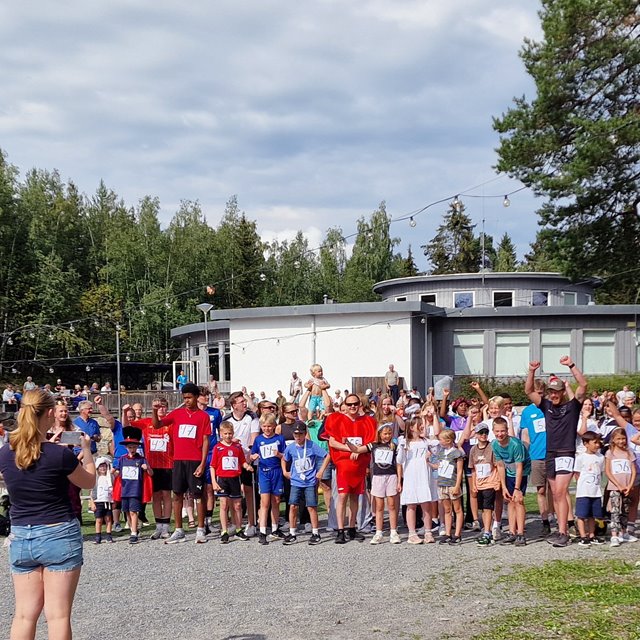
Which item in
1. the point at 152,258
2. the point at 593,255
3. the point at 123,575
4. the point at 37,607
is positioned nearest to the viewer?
the point at 37,607

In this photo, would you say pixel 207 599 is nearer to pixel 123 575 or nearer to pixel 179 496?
pixel 123 575

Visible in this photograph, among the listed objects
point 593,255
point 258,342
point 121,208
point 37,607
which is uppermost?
point 121,208

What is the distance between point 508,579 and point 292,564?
7.92 feet

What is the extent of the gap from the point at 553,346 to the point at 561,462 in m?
24.1

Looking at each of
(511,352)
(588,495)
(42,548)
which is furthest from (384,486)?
(511,352)

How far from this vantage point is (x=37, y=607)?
4.67m

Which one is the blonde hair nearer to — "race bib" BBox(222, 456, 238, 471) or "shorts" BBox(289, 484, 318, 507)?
"race bib" BBox(222, 456, 238, 471)

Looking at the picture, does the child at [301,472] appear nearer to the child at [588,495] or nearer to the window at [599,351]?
the child at [588,495]

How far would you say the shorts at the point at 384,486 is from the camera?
10.6 m

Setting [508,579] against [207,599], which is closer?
[207,599]

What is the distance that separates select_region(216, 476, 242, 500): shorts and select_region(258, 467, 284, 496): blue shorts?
0.30 metres

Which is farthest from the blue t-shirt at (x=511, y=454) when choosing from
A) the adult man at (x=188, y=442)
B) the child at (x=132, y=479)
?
the child at (x=132, y=479)

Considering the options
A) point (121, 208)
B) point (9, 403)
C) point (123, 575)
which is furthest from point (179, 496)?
point (121, 208)

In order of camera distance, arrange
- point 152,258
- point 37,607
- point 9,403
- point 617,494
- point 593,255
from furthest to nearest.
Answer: point 152,258 < point 9,403 < point 593,255 < point 617,494 < point 37,607
